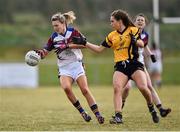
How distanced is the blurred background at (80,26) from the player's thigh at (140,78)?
2555cm

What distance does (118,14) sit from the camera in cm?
1282

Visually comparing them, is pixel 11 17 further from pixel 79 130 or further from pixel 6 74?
pixel 79 130

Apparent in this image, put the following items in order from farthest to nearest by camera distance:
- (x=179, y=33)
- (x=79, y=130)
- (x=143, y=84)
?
(x=179, y=33) < (x=143, y=84) < (x=79, y=130)

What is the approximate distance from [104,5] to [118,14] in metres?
35.9

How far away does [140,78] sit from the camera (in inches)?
503

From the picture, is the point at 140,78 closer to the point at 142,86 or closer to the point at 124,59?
the point at 142,86

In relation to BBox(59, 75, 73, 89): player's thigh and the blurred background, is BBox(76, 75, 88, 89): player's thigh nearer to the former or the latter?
BBox(59, 75, 73, 89): player's thigh

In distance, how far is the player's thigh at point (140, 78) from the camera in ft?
41.8

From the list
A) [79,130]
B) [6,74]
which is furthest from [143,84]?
[6,74]

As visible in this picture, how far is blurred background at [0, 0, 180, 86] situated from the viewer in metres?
41.2

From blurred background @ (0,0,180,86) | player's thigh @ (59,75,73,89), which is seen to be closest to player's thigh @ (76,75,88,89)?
player's thigh @ (59,75,73,89)

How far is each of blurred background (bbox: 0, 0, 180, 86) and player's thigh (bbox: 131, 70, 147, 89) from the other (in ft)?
83.8

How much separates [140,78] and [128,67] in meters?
0.29

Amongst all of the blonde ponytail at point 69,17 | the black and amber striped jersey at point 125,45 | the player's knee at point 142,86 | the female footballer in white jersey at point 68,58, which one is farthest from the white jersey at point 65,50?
the player's knee at point 142,86
